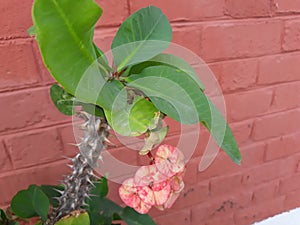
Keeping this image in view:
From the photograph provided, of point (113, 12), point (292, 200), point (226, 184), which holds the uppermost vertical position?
point (113, 12)

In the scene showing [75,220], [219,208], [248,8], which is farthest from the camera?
[219,208]

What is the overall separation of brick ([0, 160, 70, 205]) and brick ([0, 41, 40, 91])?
0.21 m

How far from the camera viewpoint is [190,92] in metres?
0.29

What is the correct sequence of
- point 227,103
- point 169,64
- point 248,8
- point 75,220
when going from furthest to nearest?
point 227,103, point 248,8, point 75,220, point 169,64

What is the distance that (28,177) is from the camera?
0.78m

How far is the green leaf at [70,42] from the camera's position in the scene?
0.76ft

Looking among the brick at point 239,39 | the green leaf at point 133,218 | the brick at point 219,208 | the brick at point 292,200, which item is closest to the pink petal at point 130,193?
the green leaf at point 133,218

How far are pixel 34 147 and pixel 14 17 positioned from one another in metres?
0.29

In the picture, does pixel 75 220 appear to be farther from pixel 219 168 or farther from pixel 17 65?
pixel 219 168

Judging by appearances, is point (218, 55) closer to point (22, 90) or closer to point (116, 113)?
point (22, 90)

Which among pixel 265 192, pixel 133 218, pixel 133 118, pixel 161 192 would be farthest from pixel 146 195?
pixel 265 192

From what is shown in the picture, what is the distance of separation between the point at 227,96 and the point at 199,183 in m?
0.30

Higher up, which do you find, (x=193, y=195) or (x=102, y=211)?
(x=102, y=211)

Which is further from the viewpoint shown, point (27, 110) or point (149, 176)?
point (27, 110)
